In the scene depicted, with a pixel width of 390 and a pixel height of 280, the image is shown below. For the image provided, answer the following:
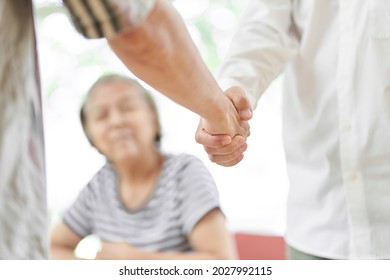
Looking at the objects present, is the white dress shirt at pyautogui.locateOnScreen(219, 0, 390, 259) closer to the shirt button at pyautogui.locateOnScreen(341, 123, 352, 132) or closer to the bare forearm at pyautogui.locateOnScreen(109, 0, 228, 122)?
the shirt button at pyautogui.locateOnScreen(341, 123, 352, 132)

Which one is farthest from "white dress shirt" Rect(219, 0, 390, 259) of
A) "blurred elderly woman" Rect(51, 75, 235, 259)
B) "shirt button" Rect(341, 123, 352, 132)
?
"blurred elderly woman" Rect(51, 75, 235, 259)

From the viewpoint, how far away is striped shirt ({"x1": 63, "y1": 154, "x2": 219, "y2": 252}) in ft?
3.69

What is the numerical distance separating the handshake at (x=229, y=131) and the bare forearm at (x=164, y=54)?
→ 211mm

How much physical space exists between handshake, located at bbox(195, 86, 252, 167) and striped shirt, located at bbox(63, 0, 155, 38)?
0.97 ft

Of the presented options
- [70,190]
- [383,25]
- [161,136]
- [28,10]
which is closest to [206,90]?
[28,10]

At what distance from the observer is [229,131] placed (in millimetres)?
702

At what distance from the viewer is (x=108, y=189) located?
1.23m

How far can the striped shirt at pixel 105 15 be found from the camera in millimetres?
355

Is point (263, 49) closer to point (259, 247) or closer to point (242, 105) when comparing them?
point (242, 105)

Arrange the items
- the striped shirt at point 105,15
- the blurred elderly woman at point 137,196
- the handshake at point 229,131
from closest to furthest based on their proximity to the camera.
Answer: the striped shirt at point 105,15 → the handshake at point 229,131 → the blurred elderly woman at point 137,196

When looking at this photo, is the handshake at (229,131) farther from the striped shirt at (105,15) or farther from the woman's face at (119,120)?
the woman's face at (119,120)

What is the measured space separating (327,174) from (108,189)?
0.54m

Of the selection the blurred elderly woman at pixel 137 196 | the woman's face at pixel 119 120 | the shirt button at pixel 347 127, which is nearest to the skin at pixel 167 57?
the shirt button at pixel 347 127

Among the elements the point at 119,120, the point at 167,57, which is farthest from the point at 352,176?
the point at 119,120
